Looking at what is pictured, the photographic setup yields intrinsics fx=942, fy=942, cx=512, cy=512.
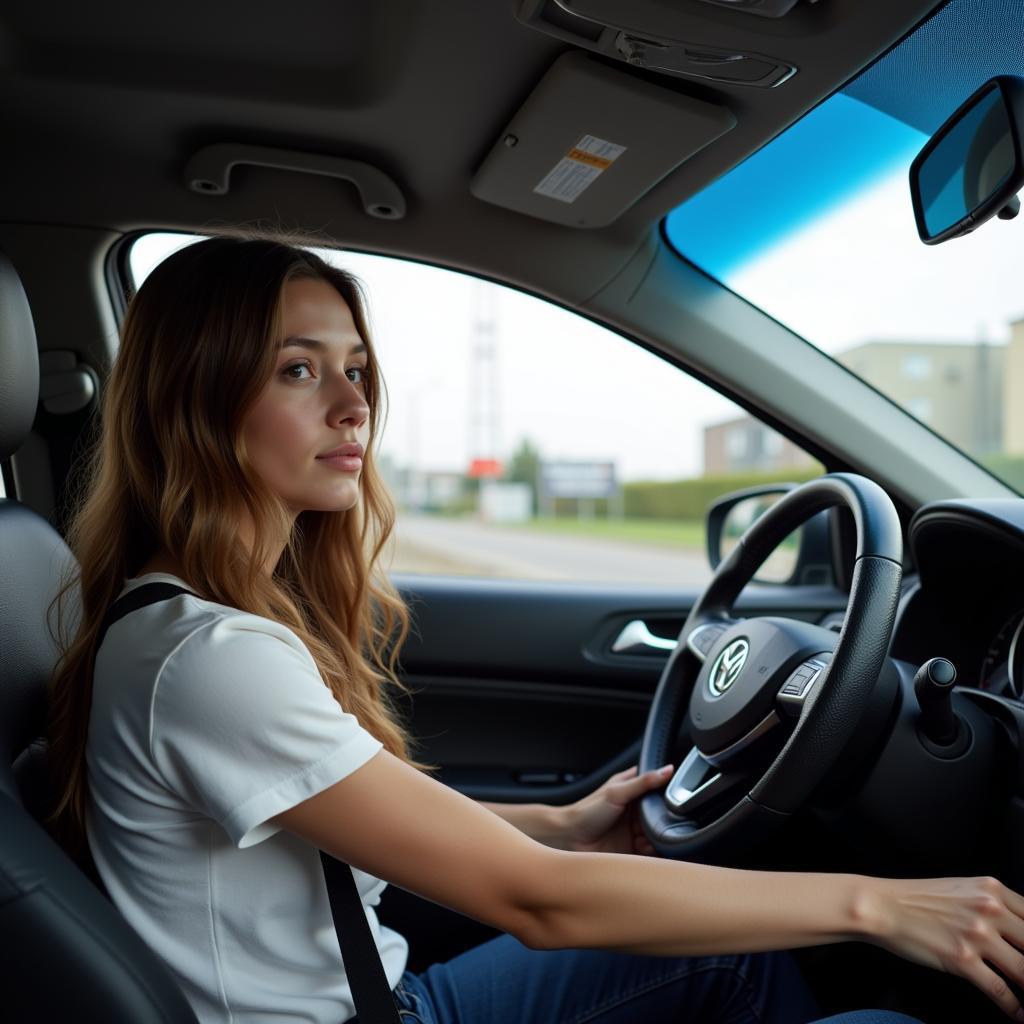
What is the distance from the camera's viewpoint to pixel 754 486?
88.7 inches

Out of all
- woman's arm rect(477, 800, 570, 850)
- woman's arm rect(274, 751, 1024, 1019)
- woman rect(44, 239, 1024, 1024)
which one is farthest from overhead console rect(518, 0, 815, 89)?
woman's arm rect(477, 800, 570, 850)

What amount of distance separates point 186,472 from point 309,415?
0.55 feet

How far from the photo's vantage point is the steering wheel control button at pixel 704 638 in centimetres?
148

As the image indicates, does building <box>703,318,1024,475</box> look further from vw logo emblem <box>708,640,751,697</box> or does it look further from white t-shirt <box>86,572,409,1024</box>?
white t-shirt <box>86,572,409,1024</box>

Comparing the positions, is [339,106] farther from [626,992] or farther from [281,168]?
[626,992]

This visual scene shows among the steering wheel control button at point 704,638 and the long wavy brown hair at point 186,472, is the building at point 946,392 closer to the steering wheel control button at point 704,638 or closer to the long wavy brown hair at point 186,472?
the steering wheel control button at point 704,638

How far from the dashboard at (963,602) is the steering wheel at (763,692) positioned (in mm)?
213

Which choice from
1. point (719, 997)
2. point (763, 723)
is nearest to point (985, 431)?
point (763, 723)

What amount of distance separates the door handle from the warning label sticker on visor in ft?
3.43

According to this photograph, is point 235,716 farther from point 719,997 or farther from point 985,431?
point 985,431

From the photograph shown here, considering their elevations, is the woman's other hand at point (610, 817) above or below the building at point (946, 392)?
below

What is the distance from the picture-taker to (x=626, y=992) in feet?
4.04

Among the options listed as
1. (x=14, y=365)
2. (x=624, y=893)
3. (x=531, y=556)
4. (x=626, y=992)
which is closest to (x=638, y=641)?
(x=626, y=992)

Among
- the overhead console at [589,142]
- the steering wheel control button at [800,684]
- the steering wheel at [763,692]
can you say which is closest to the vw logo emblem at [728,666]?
the steering wheel at [763,692]
